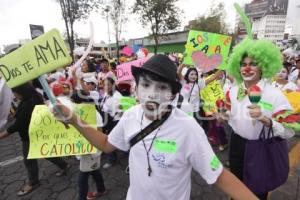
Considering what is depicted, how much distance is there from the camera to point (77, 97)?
3.25 metres

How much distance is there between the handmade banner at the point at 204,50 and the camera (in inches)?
161

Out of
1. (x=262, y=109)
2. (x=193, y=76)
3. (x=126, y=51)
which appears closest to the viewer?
(x=262, y=109)

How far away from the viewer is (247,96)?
218cm

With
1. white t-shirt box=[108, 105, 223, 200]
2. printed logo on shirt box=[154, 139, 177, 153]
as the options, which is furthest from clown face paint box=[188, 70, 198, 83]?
printed logo on shirt box=[154, 139, 177, 153]

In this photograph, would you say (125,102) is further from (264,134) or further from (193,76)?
(264,134)

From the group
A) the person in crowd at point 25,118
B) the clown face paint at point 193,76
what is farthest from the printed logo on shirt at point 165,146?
the clown face paint at point 193,76

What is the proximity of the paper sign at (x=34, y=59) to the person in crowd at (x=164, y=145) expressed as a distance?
25cm

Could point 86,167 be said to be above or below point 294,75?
below

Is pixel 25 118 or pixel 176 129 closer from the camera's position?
pixel 176 129

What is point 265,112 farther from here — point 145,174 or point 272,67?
point 145,174

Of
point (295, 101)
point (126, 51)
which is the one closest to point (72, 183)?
point (295, 101)

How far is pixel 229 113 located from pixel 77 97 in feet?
6.63

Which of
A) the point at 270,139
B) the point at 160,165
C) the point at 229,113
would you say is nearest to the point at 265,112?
the point at 270,139

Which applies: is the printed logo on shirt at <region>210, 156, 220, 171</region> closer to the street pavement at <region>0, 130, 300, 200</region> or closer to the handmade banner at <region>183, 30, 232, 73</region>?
the street pavement at <region>0, 130, 300, 200</region>
